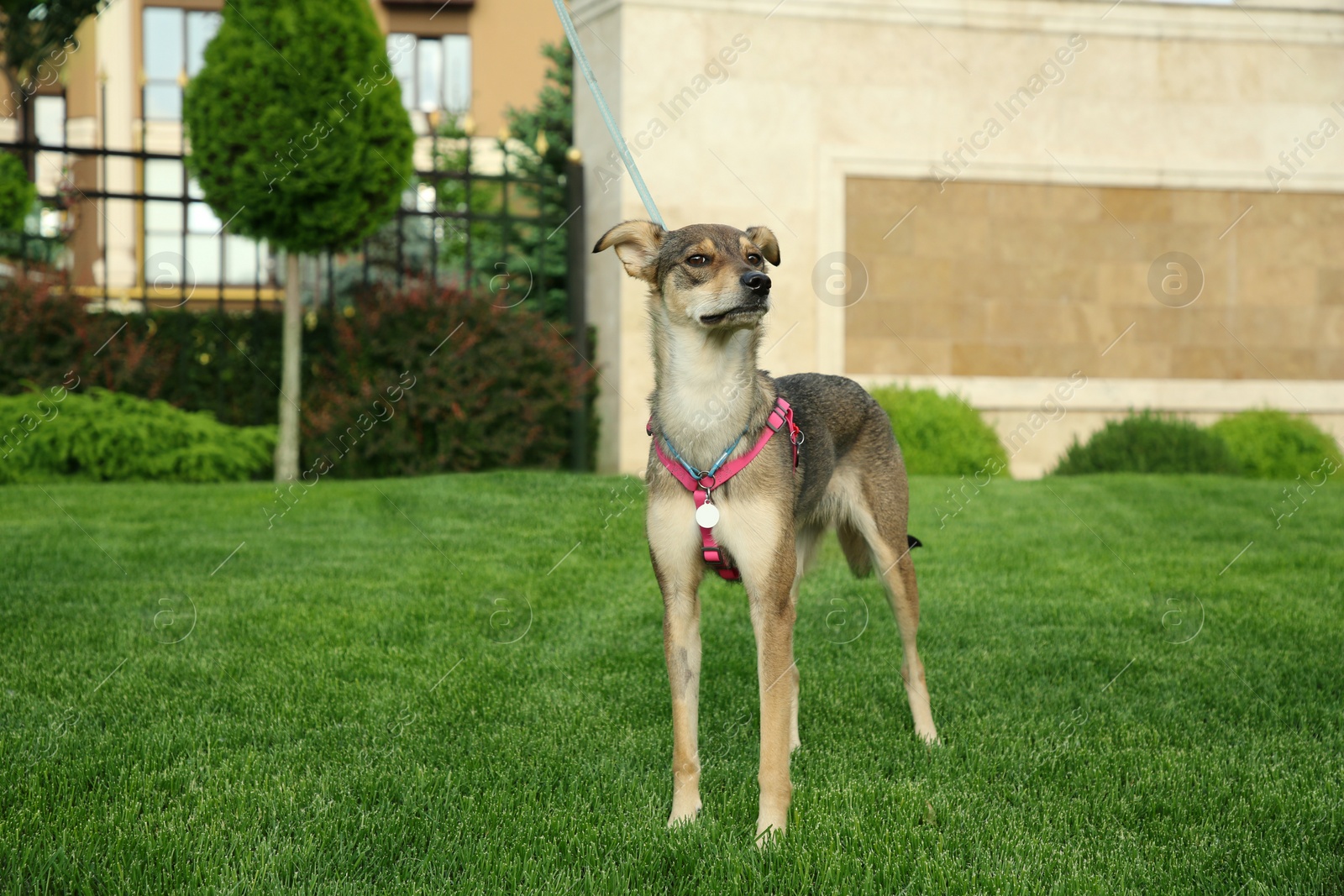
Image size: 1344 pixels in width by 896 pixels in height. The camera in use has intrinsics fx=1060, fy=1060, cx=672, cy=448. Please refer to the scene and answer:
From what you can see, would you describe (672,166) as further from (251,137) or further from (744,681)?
(744,681)

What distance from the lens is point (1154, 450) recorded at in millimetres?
11516

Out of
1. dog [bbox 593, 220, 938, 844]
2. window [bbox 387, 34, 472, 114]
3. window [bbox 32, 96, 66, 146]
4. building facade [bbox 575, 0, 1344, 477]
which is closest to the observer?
dog [bbox 593, 220, 938, 844]

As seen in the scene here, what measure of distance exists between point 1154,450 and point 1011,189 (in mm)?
3641

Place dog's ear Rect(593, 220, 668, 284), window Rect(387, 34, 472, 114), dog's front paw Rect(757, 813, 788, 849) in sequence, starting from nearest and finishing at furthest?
dog's front paw Rect(757, 813, 788, 849) → dog's ear Rect(593, 220, 668, 284) → window Rect(387, 34, 472, 114)

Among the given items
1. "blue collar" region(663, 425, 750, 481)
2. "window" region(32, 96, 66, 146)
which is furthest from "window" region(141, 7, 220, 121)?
"blue collar" region(663, 425, 750, 481)

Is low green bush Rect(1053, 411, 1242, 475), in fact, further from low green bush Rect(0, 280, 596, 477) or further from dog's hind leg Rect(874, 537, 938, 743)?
dog's hind leg Rect(874, 537, 938, 743)

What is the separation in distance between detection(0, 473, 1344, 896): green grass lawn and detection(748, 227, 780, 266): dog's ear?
186 centimetres

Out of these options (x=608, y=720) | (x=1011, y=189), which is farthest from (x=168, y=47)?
(x=608, y=720)

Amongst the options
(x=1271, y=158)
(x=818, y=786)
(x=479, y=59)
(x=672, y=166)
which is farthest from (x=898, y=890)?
(x=479, y=59)

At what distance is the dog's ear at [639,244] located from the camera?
3.77 meters

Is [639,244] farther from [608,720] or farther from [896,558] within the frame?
[608,720]

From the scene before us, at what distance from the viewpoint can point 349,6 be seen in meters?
9.98

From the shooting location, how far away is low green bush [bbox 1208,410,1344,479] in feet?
40.2

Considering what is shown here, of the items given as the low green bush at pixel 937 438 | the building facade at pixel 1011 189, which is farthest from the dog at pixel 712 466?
the building facade at pixel 1011 189
